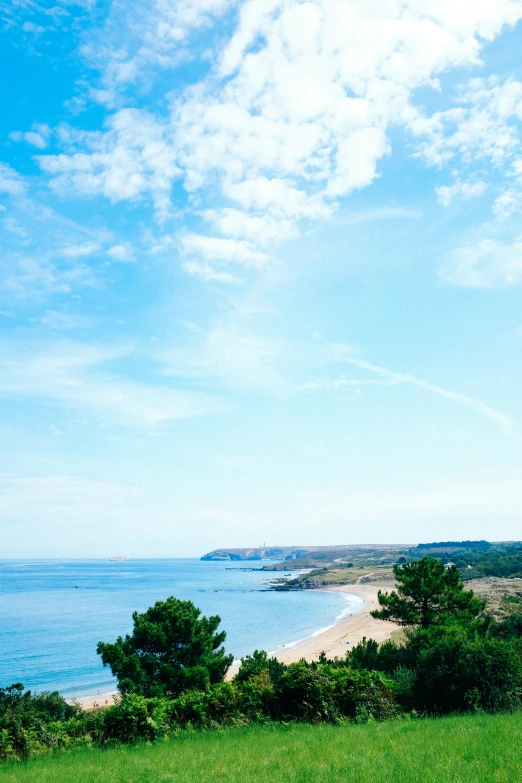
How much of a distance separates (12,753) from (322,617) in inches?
3179

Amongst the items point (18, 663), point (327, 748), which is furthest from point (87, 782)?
point (18, 663)

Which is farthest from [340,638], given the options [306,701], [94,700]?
[306,701]

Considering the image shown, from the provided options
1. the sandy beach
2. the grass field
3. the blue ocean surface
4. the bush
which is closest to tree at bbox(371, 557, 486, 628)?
the bush

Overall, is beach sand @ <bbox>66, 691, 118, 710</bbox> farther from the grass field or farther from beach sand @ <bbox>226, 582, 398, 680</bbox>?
the grass field

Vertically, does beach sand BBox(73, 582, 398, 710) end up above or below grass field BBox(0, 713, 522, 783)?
below

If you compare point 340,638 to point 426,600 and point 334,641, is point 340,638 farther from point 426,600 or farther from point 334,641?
point 426,600

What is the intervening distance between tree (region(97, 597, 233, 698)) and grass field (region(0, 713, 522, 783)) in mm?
11698

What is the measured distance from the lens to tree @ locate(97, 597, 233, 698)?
76.4 ft

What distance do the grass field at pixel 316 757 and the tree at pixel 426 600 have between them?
14.9 meters

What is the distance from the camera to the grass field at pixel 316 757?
7328mm

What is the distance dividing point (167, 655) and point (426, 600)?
44.3 feet

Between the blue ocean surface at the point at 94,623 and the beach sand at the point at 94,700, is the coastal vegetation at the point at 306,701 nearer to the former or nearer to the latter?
the beach sand at the point at 94,700

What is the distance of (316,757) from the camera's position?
879 centimetres

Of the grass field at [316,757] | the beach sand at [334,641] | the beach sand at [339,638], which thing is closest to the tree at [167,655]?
the grass field at [316,757]
